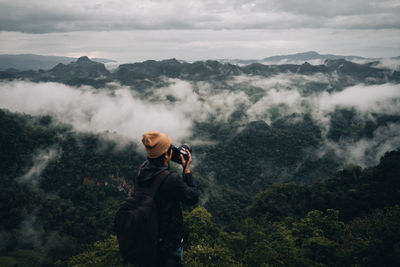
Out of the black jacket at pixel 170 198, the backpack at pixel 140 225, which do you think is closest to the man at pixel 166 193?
the black jacket at pixel 170 198

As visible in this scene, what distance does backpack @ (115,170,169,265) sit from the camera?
4.62 m

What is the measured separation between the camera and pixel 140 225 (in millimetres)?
4629

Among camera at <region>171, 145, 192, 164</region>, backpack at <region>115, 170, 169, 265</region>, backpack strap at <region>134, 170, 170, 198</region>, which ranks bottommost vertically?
backpack at <region>115, 170, 169, 265</region>

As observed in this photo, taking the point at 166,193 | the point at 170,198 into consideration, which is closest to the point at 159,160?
the point at 166,193

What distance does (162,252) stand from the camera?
17.6ft

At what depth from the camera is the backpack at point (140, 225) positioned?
4625mm

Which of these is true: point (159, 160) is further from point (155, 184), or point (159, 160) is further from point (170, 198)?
point (170, 198)

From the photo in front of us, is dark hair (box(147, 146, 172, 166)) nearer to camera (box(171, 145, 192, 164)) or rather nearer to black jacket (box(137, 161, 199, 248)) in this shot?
black jacket (box(137, 161, 199, 248))

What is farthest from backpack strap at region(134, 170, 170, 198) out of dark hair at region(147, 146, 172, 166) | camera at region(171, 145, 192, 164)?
camera at region(171, 145, 192, 164)

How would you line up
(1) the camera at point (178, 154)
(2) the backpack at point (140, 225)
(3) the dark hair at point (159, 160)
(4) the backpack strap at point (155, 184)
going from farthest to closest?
(1) the camera at point (178, 154), (3) the dark hair at point (159, 160), (4) the backpack strap at point (155, 184), (2) the backpack at point (140, 225)

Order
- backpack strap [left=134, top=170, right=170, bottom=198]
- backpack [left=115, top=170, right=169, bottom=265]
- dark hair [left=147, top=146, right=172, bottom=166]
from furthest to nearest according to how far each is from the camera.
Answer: dark hair [left=147, top=146, right=172, bottom=166]
backpack strap [left=134, top=170, right=170, bottom=198]
backpack [left=115, top=170, right=169, bottom=265]

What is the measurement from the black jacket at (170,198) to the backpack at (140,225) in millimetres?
150

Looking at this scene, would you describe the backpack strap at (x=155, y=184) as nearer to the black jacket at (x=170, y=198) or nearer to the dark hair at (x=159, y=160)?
the black jacket at (x=170, y=198)

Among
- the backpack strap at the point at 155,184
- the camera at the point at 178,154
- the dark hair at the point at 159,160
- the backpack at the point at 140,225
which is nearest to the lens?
the backpack at the point at 140,225
